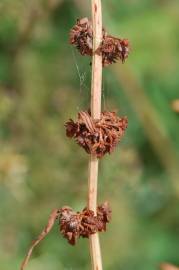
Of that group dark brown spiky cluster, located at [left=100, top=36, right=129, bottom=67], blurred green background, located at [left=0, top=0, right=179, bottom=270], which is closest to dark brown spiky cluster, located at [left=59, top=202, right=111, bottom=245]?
dark brown spiky cluster, located at [left=100, top=36, right=129, bottom=67]

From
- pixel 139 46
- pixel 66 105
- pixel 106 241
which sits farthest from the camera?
pixel 139 46

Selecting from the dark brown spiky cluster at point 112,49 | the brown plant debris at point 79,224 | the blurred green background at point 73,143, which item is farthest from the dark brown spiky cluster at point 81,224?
the blurred green background at point 73,143

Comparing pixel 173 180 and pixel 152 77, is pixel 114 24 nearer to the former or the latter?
pixel 152 77

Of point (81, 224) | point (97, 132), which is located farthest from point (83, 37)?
point (81, 224)

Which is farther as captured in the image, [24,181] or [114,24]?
[114,24]

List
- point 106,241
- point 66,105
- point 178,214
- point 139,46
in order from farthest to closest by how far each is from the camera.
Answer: point 139,46, point 66,105, point 178,214, point 106,241

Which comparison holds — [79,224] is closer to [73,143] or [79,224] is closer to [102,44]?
[102,44]

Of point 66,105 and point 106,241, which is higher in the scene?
point 66,105

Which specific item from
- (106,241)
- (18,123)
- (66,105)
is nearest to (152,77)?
(66,105)
